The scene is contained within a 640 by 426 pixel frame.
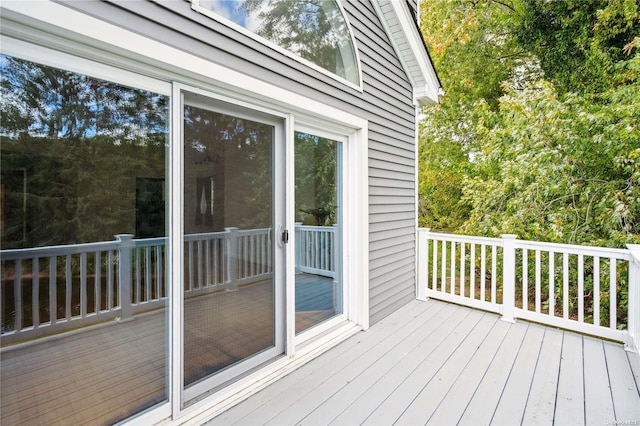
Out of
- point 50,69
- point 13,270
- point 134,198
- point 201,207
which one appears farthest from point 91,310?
point 50,69

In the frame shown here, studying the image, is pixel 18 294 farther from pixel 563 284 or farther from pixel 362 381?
pixel 563 284

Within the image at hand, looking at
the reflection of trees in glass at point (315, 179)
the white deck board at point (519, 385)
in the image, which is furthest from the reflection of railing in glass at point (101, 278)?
the white deck board at point (519, 385)

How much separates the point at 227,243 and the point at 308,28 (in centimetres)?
204

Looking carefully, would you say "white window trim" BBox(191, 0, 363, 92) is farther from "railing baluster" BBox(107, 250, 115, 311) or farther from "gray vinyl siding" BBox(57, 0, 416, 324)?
"railing baluster" BBox(107, 250, 115, 311)

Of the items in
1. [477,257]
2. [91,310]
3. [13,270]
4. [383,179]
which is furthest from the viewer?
[477,257]

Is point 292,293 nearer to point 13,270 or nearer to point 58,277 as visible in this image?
point 58,277

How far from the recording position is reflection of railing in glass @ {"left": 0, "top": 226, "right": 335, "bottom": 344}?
1576 mm

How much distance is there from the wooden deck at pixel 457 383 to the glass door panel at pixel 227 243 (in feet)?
1.16

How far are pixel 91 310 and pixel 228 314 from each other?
0.83 meters

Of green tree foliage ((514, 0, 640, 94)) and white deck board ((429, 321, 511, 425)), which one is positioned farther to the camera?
green tree foliage ((514, 0, 640, 94))

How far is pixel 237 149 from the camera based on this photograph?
7.75 ft

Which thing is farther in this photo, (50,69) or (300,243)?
(300,243)

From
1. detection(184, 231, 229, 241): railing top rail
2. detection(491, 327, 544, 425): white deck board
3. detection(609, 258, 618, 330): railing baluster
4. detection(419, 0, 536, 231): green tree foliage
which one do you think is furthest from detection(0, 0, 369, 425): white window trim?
detection(419, 0, 536, 231): green tree foliage

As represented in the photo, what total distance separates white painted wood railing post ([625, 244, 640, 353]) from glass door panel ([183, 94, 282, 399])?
120 inches
